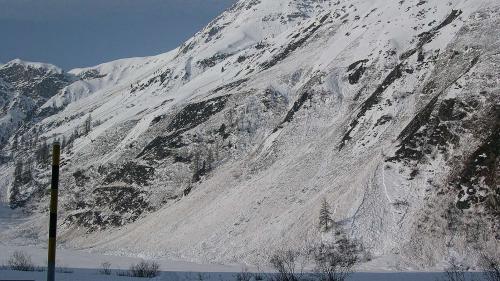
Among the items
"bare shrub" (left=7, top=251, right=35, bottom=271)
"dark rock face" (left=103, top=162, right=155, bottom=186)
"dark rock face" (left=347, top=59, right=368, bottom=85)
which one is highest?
"dark rock face" (left=347, top=59, right=368, bottom=85)

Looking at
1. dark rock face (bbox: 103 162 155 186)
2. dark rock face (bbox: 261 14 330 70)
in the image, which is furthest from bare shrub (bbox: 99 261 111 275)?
dark rock face (bbox: 261 14 330 70)

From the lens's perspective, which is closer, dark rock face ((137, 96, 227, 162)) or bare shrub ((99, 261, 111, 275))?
bare shrub ((99, 261, 111, 275))

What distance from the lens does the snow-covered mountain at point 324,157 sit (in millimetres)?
40625

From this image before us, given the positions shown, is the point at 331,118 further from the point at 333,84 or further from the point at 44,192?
the point at 44,192

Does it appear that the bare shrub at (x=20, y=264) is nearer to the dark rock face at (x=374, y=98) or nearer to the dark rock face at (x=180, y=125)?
the dark rock face at (x=374, y=98)

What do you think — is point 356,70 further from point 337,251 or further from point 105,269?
point 105,269

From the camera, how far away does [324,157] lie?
60156 mm

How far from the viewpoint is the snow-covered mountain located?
40.6m

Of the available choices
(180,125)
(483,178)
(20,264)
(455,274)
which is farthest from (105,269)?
(180,125)

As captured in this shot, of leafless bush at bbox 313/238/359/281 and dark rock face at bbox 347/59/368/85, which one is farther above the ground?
dark rock face at bbox 347/59/368/85

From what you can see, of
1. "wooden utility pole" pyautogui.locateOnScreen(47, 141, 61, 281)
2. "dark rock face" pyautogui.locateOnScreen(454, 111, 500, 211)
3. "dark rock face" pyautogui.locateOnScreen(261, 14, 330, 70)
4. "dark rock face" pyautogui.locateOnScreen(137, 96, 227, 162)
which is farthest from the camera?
"dark rock face" pyautogui.locateOnScreen(261, 14, 330, 70)

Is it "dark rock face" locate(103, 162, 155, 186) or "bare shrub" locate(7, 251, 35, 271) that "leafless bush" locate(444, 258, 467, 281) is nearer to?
"bare shrub" locate(7, 251, 35, 271)

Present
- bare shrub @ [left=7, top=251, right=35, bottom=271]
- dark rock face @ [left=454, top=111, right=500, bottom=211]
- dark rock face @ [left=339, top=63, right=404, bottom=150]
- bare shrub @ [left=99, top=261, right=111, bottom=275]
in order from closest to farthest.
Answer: bare shrub @ [left=7, top=251, right=35, bottom=271], bare shrub @ [left=99, top=261, right=111, bottom=275], dark rock face @ [left=454, top=111, right=500, bottom=211], dark rock face @ [left=339, top=63, right=404, bottom=150]

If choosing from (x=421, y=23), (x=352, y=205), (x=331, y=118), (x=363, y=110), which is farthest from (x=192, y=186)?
(x=421, y=23)
